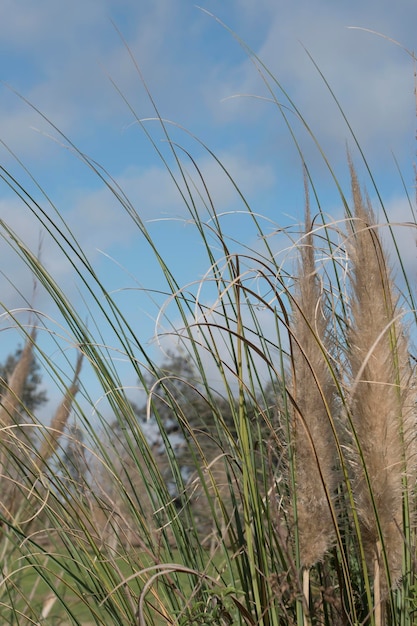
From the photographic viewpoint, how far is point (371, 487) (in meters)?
1.71

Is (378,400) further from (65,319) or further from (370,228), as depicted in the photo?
(65,319)

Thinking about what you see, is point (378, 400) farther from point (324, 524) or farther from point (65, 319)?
point (65, 319)

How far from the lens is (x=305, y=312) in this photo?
1735 mm

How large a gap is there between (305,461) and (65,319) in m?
0.90

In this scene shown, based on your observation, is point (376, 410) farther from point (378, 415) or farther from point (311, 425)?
point (311, 425)

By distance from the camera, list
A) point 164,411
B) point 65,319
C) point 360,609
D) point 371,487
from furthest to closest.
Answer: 1. point 164,411
2. point 65,319
3. point 360,609
4. point 371,487

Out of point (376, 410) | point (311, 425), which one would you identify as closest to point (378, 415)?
point (376, 410)

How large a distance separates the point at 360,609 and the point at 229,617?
0.48m

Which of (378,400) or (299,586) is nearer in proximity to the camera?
(299,586)

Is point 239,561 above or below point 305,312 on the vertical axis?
below

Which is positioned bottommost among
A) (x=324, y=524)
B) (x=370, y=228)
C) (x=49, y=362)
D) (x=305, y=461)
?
(x=324, y=524)

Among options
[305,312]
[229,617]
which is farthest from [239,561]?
[305,312]

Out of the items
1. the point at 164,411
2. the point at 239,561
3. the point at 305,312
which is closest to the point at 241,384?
the point at 305,312

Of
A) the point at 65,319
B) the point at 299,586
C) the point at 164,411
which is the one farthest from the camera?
the point at 164,411
